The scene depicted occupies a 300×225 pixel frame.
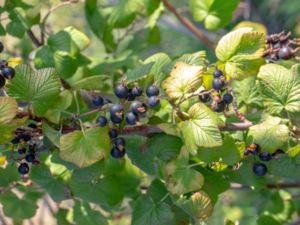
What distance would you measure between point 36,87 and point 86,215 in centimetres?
42

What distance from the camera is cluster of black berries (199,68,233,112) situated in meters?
0.79

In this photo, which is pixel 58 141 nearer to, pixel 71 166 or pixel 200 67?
pixel 71 166

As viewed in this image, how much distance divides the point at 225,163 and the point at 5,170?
1.68 feet

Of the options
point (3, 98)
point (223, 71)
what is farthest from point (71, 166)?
point (223, 71)

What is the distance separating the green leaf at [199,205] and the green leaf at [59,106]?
0.26m

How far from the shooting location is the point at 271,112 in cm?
87

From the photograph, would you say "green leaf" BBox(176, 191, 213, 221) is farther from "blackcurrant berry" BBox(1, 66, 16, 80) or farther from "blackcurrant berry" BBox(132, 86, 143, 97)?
"blackcurrant berry" BBox(1, 66, 16, 80)

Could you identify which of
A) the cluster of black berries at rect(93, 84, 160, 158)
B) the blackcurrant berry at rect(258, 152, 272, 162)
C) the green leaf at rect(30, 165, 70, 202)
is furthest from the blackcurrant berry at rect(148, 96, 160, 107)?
the green leaf at rect(30, 165, 70, 202)

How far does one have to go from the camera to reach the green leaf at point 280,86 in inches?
32.9

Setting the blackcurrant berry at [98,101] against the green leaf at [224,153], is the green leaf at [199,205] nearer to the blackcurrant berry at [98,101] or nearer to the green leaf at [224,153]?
the green leaf at [224,153]

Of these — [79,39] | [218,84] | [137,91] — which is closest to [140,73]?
[137,91]

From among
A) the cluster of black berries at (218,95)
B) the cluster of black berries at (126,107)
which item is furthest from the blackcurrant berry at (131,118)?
the cluster of black berries at (218,95)

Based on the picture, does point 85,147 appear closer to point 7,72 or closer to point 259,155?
point 7,72

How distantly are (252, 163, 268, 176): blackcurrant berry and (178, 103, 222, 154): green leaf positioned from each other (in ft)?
0.52
